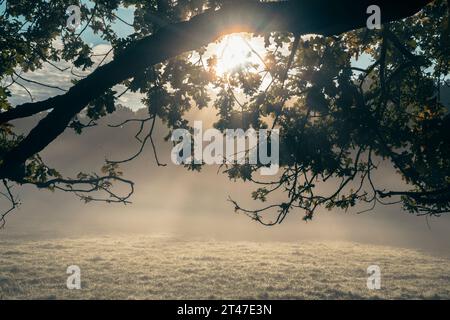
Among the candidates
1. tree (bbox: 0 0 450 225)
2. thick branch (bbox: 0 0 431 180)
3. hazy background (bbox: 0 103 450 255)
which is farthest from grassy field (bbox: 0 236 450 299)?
thick branch (bbox: 0 0 431 180)

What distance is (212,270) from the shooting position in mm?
22156

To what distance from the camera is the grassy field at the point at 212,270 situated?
703 inches

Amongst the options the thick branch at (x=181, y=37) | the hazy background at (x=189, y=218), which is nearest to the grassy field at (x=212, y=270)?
the hazy background at (x=189, y=218)

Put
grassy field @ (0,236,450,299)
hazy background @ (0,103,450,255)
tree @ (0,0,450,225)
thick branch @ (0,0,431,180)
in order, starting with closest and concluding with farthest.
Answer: thick branch @ (0,0,431,180), tree @ (0,0,450,225), grassy field @ (0,236,450,299), hazy background @ (0,103,450,255)

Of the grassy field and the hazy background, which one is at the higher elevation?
the hazy background

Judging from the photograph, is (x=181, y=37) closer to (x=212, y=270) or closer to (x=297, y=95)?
(x=297, y=95)

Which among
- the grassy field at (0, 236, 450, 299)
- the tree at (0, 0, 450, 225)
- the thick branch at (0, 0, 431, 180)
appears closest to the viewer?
the thick branch at (0, 0, 431, 180)

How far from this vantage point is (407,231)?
42344mm

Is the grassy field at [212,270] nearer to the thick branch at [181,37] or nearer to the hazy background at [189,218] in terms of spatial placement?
the hazy background at [189,218]

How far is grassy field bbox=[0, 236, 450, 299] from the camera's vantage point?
1784cm

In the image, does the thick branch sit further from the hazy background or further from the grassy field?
the hazy background

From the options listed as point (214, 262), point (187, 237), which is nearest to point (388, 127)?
point (214, 262)
